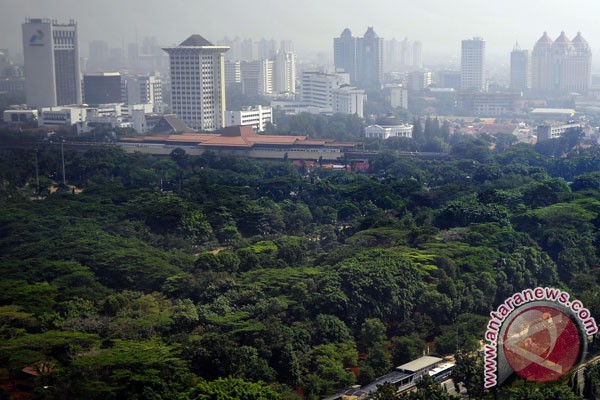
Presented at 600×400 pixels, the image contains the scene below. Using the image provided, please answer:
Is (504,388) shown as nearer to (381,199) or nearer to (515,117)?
(381,199)

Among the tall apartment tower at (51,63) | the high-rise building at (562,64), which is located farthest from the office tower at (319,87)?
the high-rise building at (562,64)

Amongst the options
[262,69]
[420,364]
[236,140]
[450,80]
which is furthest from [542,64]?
[420,364]

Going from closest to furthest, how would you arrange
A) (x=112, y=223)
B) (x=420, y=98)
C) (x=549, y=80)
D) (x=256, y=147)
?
(x=112, y=223)
(x=256, y=147)
(x=420, y=98)
(x=549, y=80)

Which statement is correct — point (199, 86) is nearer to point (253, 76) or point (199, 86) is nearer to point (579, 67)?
point (253, 76)

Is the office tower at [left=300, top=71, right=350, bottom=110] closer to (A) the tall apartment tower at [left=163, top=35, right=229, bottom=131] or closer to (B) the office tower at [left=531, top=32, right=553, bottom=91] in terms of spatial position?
(A) the tall apartment tower at [left=163, top=35, right=229, bottom=131]

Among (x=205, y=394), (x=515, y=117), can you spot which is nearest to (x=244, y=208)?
(x=205, y=394)

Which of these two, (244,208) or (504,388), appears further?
(244,208)
